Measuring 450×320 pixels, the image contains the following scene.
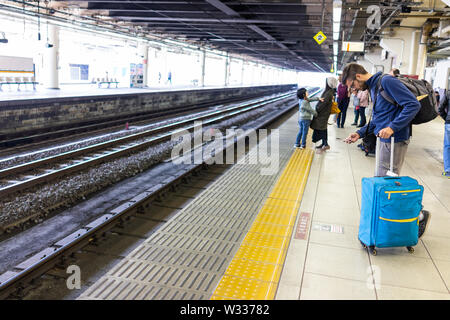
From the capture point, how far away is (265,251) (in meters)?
4.00

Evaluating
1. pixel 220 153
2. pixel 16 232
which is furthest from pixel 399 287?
pixel 220 153

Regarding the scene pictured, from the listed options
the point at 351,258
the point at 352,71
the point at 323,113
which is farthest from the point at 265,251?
the point at 323,113

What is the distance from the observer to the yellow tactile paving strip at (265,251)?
326 cm

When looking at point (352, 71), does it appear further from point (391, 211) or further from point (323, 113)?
point (323, 113)

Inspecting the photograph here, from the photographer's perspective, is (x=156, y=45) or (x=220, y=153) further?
(x=156, y=45)

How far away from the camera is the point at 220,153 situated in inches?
399

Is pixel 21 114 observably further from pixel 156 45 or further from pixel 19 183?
pixel 156 45

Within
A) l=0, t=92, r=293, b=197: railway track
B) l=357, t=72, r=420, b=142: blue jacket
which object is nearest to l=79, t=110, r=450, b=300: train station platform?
l=357, t=72, r=420, b=142: blue jacket

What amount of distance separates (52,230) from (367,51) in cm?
2776

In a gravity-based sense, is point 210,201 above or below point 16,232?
above

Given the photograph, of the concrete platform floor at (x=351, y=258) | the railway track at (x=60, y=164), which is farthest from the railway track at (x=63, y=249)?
the concrete platform floor at (x=351, y=258)

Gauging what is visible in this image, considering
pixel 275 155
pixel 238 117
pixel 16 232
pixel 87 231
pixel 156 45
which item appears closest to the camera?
pixel 87 231

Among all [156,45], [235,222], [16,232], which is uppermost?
[156,45]

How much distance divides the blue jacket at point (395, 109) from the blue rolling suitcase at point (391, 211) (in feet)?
0.67
